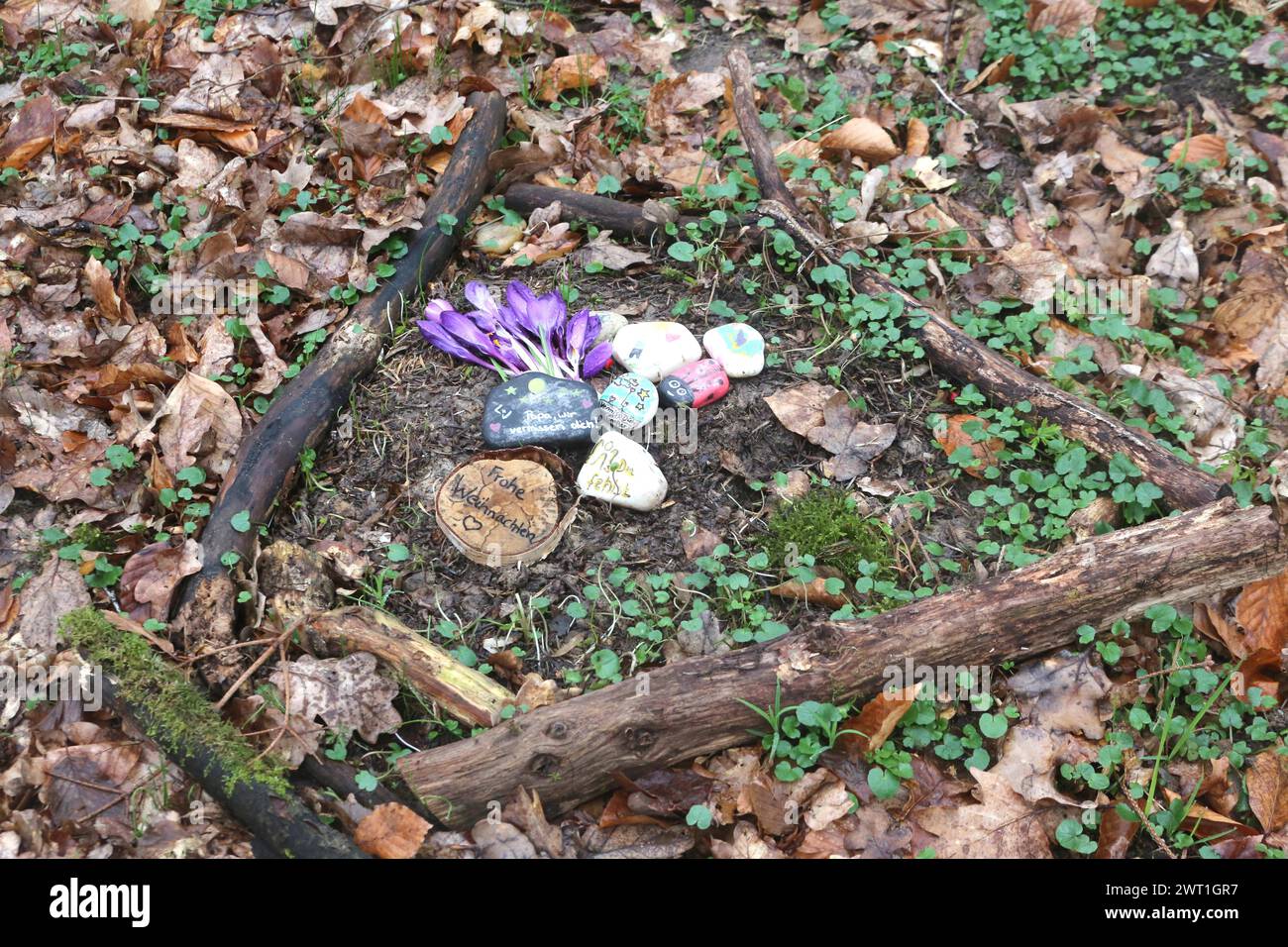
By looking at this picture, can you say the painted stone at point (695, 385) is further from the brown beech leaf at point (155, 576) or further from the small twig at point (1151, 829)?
the small twig at point (1151, 829)

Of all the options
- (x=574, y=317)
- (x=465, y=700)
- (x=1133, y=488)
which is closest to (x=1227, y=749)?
(x=1133, y=488)

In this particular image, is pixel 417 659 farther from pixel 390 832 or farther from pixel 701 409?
pixel 701 409

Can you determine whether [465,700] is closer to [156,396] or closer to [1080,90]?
[156,396]

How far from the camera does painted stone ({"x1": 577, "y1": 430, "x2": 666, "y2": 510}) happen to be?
2990 mm

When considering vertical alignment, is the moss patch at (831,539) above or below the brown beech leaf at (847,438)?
below

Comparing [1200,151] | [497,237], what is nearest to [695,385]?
[497,237]

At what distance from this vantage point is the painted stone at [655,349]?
132 inches

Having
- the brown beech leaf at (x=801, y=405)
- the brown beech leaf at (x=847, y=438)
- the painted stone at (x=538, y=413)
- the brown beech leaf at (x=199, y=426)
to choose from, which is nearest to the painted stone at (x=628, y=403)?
the painted stone at (x=538, y=413)

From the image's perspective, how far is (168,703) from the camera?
247 cm

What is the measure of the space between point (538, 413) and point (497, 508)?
35 centimetres

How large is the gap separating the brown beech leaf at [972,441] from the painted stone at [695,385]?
0.70m

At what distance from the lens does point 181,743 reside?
2428 mm

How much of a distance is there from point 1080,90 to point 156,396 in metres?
3.91

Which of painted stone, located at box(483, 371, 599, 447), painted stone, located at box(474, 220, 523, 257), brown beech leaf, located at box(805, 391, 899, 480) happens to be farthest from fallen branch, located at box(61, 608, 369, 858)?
painted stone, located at box(474, 220, 523, 257)
